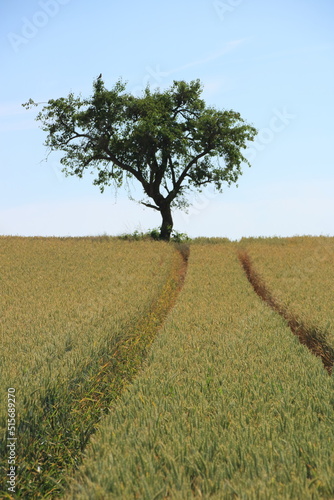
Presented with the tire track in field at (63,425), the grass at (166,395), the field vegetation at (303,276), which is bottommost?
the tire track in field at (63,425)

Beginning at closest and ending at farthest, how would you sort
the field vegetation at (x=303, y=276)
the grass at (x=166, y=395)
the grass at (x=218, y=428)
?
the grass at (x=218, y=428)
the grass at (x=166, y=395)
the field vegetation at (x=303, y=276)

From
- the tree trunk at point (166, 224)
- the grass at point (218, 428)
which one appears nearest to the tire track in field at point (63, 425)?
the grass at point (218, 428)

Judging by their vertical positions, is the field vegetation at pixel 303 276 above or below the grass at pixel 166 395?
above

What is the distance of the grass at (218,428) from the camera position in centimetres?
347

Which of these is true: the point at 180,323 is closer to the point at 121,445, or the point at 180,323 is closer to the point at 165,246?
the point at 121,445

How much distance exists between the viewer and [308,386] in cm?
589

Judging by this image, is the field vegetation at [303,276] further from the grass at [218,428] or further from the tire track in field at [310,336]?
the grass at [218,428]

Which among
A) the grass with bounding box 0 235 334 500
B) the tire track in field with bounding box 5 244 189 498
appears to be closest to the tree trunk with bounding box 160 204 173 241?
the grass with bounding box 0 235 334 500

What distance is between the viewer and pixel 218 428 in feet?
14.6

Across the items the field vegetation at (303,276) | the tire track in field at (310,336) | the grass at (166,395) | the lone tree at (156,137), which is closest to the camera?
the grass at (166,395)
